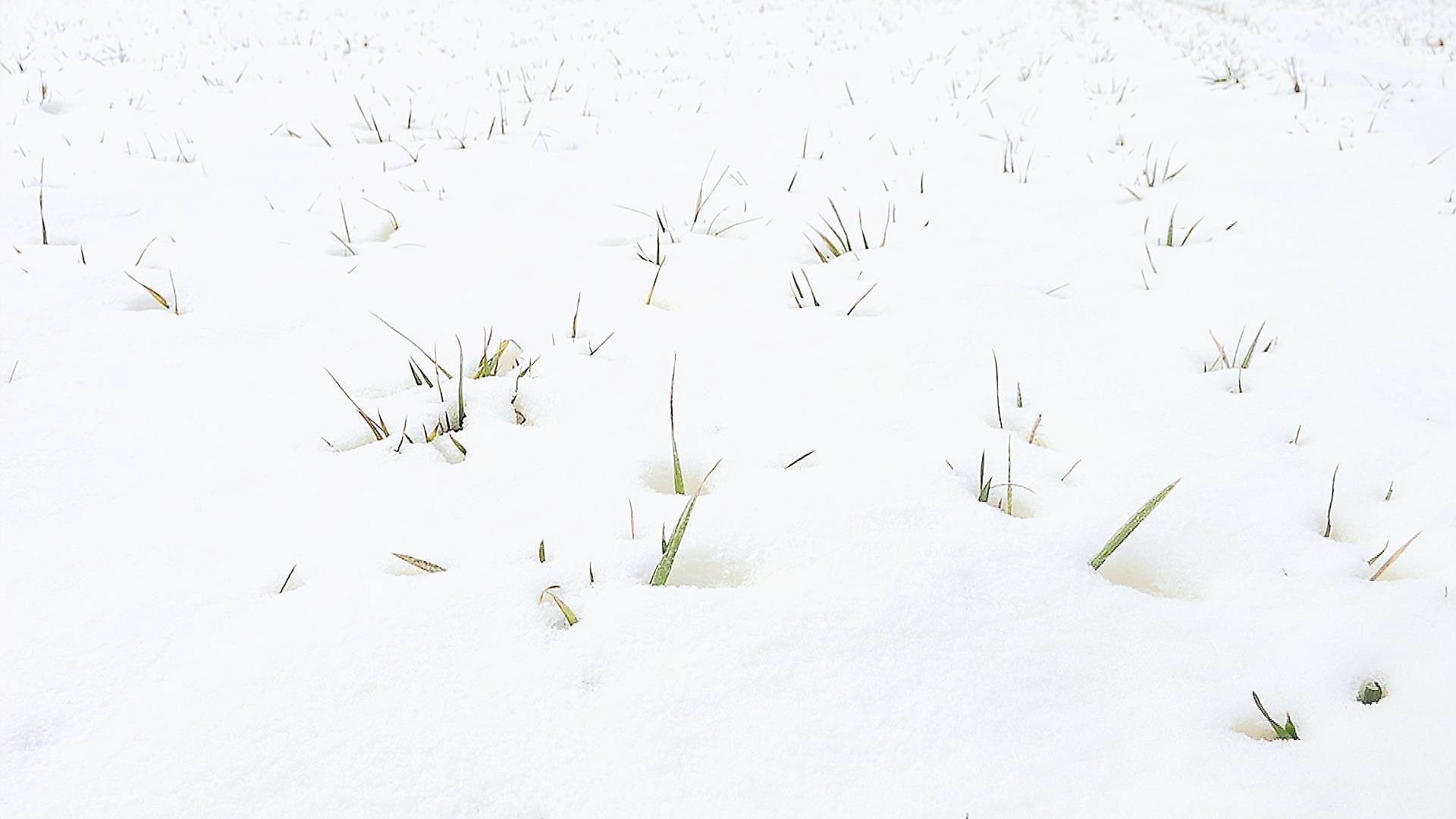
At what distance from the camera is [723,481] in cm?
173

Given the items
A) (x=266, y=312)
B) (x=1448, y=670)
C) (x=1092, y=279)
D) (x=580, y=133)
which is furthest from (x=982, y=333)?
(x=580, y=133)

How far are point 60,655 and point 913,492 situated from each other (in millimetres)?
1432

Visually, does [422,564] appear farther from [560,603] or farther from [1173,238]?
[1173,238]

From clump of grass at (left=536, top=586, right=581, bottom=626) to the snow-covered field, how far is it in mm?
17

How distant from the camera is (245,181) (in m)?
3.49

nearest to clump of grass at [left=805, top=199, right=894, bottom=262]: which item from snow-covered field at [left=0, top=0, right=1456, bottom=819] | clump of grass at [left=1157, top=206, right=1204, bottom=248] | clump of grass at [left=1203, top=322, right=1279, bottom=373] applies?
snow-covered field at [left=0, top=0, right=1456, bottom=819]

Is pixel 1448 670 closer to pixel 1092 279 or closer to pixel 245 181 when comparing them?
pixel 1092 279

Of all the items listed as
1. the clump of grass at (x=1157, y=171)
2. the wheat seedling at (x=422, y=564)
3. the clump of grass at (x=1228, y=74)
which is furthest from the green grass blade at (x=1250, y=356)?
the clump of grass at (x=1228, y=74)

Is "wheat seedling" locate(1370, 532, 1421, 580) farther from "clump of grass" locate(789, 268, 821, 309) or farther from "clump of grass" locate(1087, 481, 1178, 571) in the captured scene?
"clump of grass" locate(789, 268, 821, 309)

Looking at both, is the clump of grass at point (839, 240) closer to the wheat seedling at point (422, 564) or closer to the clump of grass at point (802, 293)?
the clump of grass at point (802, 293)

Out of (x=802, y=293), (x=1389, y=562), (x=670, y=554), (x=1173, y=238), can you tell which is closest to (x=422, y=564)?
(x=670, y=554)

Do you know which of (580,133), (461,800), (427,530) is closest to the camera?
(461,800)

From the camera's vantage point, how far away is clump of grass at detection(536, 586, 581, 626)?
134 cm

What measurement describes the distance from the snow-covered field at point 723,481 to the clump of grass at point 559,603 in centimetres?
2
